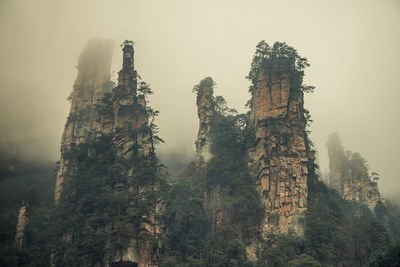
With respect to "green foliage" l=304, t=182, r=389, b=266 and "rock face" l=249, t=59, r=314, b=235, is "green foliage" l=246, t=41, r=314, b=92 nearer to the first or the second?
"rock face" l=249, t=59, r=314, b=235

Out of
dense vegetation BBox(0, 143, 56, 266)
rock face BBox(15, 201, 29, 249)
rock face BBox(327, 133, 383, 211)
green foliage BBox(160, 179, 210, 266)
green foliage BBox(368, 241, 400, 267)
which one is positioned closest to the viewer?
green foliage BBox(368, 241, 400, 267)

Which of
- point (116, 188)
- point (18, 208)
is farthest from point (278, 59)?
point (18, 208)

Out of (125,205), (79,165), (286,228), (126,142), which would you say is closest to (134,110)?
(126,142)

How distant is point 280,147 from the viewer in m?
59.2

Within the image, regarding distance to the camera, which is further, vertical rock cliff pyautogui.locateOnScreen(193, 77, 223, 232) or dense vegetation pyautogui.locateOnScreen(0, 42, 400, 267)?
vertical rock cliff pyautogui.locateOnScreen(193, 77, 223, 232)

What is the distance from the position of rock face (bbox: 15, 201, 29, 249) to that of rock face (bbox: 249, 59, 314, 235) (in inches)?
1085

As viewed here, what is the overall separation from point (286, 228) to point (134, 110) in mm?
25960

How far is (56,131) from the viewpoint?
79.3 meters

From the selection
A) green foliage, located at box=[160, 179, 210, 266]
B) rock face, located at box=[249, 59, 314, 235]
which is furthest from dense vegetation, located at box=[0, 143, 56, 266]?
rock face, located at box=[249, 59, 314, 235]

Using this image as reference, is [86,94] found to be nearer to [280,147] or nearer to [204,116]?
[204,116]

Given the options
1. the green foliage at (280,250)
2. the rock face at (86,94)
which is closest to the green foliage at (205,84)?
the rock face at (86,94)

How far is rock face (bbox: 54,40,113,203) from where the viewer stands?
72688 mm

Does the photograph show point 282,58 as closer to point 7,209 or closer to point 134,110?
point 134,110

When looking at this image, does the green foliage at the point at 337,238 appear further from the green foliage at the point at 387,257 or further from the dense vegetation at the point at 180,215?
the green foliage at the point at 387,257
